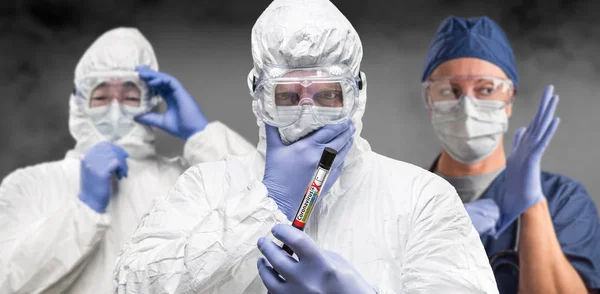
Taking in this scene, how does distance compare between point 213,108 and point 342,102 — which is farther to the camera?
point 213,108

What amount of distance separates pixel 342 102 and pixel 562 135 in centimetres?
204

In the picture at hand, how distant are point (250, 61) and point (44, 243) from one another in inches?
56.3

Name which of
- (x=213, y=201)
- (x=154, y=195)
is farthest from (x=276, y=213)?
(x=154, y=195)

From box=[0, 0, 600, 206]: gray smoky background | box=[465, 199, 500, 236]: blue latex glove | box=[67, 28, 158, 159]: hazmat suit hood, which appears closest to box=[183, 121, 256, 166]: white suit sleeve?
box=[67, 28, 158, 159]: hazmat suit hood

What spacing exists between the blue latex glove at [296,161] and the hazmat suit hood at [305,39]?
0.27ft

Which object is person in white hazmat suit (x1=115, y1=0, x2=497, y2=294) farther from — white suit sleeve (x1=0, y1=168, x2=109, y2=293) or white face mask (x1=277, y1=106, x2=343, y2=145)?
white suit sleeve (x1=0, y1=168, x2=109, y2=293)

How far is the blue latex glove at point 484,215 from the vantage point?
9.23ft

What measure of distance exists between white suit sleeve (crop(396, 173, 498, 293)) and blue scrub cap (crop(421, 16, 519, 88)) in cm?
123

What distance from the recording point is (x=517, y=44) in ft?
12.2

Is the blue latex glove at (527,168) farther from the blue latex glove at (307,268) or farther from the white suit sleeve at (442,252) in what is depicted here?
the blue latex glove at (307,268)

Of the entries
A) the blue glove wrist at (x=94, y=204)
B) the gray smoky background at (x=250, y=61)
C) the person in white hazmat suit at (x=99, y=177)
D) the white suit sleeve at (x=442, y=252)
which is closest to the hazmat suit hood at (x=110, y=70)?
the person in white hazmat suit at (x=99, y=177)

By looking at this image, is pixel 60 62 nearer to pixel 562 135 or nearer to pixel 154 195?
pixel 154 195

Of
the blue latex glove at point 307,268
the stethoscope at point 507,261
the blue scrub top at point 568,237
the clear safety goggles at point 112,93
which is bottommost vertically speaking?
the stethoscope at point 507,261

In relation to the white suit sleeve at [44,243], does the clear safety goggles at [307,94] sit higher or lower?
higher
